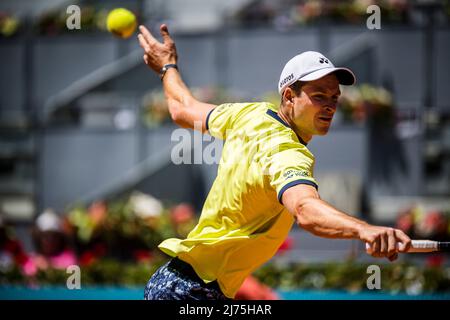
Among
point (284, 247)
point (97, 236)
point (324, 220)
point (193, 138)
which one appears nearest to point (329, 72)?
point (324, 220)

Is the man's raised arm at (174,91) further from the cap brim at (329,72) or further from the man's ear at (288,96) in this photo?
the cap brim at (329,72)

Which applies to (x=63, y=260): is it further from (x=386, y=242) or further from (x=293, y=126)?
(x=386, y=242)

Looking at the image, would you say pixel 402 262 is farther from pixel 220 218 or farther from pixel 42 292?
pixel 220 218

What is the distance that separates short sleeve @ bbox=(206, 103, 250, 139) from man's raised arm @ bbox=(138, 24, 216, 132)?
0.06 m

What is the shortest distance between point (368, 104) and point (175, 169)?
2.44 meters

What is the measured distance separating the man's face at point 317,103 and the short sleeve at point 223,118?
396mm

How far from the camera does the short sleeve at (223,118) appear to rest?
4.43 metres

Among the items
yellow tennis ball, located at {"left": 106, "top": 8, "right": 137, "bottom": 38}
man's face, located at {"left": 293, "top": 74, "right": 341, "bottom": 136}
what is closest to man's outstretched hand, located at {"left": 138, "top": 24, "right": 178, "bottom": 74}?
yellow tennis ball, located at {"left": 106, "top": 8, "right": 137, "bottom": 38}

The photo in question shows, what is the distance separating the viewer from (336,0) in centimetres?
1163

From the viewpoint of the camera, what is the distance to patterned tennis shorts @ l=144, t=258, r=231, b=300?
425cm

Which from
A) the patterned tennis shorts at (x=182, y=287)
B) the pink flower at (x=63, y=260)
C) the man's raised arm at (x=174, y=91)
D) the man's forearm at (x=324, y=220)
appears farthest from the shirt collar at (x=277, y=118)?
the pink flower at (x=63, y=260)

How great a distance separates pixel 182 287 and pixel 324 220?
3.38ft

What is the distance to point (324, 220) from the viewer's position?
11.5ft

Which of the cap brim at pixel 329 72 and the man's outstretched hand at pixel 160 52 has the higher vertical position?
the man's outstretched hand at pixel 160 52
